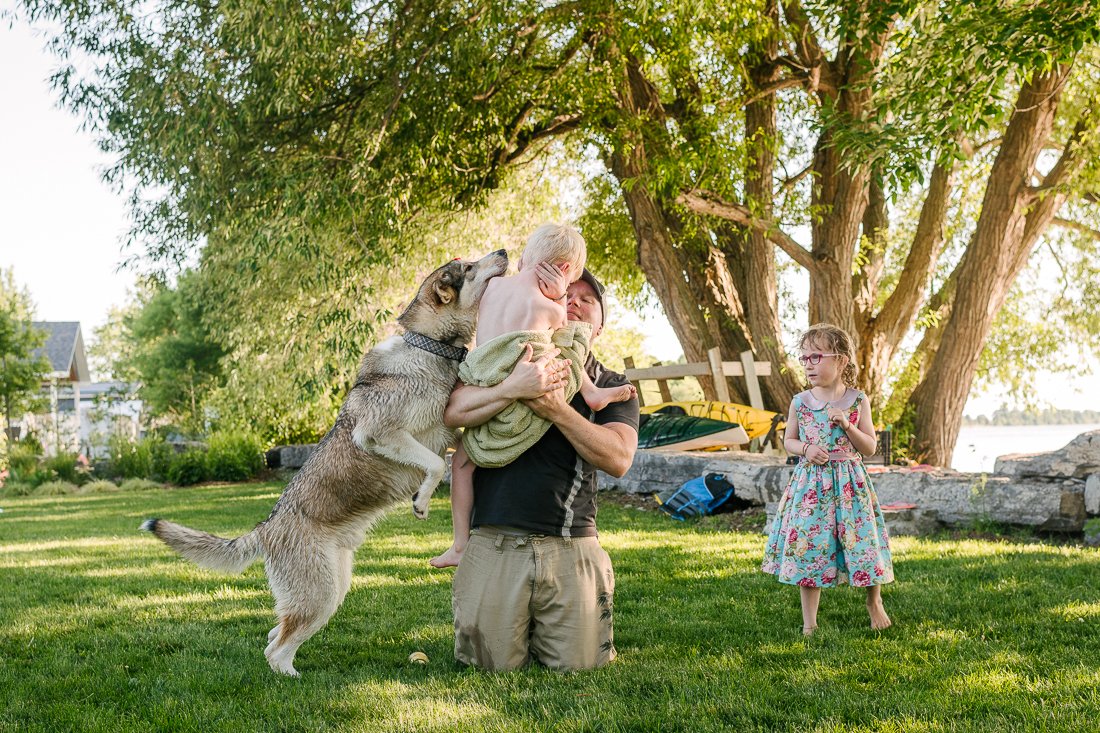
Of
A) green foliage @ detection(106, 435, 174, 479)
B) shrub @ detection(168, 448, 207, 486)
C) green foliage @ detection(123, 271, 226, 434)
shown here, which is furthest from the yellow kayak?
green foliage @ detection(123, 271, 226, 434)

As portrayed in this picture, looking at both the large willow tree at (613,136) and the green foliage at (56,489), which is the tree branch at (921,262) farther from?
the green foliage at (56,489)

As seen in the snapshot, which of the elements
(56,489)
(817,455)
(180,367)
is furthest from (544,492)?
(180,367)

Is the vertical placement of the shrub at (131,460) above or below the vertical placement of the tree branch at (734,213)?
below

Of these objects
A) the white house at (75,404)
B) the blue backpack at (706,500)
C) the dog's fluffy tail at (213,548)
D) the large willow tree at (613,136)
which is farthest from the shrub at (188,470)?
the dog's fluffy tail at (213,548)

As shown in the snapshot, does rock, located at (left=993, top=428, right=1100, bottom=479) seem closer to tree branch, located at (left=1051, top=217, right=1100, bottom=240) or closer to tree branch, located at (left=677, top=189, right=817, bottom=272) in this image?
tree branch, located at (left=677, top=189, right=817, bottom=272)

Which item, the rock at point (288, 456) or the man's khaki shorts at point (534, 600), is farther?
the rock at point (288, 456)

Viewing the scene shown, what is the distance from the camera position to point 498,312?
3.85 meters

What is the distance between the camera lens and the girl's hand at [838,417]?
15.8ft

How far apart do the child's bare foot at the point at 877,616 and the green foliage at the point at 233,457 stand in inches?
601

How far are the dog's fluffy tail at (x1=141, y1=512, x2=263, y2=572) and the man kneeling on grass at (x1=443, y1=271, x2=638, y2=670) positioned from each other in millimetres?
886

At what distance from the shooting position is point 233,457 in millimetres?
17984

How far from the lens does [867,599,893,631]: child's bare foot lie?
4566mm

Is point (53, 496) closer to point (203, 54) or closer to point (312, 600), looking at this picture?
point (203, 54)

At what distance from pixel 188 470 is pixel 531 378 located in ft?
52.3
